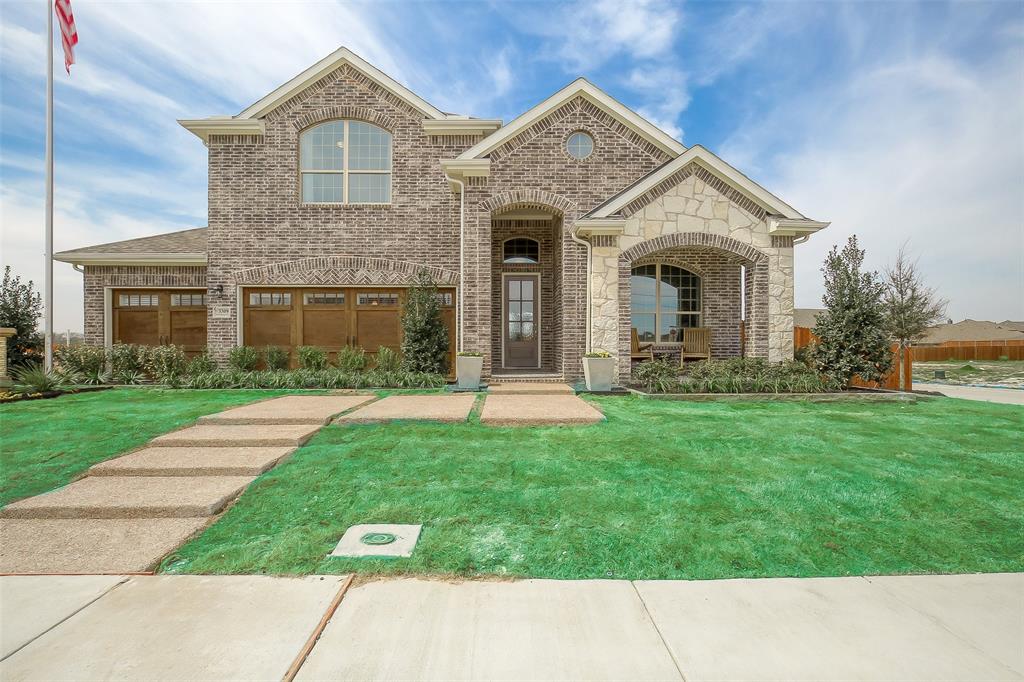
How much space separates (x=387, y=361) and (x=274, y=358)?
303 cm

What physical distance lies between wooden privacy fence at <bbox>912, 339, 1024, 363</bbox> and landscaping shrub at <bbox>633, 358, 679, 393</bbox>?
30.2 meters

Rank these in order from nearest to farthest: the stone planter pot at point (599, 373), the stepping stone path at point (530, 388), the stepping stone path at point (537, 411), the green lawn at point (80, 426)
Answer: the green lawn at point (80, 426) → the stepping stone path at point (537, 411) → the stepping stone path at point (530, 388) → the stone planter pot at point (599, 373)

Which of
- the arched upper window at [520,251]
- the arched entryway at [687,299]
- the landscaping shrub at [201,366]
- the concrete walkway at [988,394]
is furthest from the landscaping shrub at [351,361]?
the concrete walkway at [988,394]

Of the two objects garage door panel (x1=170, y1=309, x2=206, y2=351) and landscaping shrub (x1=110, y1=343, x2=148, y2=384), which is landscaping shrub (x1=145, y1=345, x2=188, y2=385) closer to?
landscaping shrub (x1=110, y1=343, x2=148, y2=384)

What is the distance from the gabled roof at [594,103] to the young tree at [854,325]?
4.64 meters

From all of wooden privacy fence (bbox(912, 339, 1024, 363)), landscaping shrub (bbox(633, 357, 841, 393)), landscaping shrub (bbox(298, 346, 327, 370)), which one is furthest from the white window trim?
wooden privacy fence (bbox(912, 339, 1024, 363))

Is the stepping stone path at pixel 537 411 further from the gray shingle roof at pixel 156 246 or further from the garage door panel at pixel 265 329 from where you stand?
the gray shingle roof at pixel 156 246

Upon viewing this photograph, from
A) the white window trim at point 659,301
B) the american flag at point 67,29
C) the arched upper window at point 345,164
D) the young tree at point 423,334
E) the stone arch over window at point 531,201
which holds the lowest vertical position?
the young tree at point 423,334

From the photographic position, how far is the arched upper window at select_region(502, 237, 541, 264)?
13.4 meters

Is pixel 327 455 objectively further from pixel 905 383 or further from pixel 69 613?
pixel 905 383

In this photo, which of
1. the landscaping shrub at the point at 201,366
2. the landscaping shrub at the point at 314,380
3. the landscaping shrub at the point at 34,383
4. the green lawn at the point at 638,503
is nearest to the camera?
the green lawn at the point at 638,503

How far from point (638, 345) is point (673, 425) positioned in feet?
19.9

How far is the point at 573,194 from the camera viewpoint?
37.2 ft

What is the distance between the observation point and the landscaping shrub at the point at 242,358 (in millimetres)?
11484
